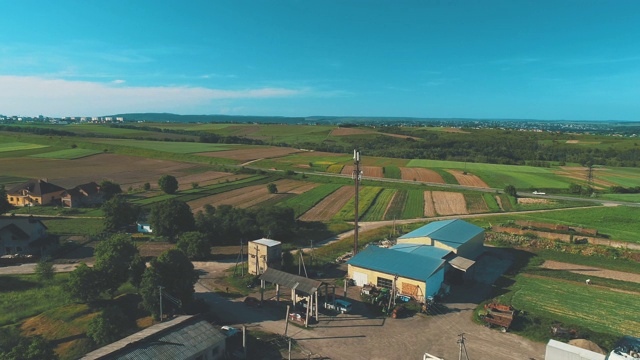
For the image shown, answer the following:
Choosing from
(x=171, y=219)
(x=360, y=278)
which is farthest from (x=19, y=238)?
(x=360, y=278)

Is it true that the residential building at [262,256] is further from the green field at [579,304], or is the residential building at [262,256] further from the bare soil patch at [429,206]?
the bare soil patch at [429,206]

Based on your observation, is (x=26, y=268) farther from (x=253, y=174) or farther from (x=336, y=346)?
(x=253, y=174)

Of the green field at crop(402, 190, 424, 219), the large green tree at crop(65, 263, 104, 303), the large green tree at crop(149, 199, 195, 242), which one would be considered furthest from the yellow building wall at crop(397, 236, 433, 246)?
the large green tree at crop(65, 263, 104, 303)

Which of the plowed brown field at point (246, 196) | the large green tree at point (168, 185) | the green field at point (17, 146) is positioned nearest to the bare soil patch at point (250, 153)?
the plowed brown field at point (246, 196)

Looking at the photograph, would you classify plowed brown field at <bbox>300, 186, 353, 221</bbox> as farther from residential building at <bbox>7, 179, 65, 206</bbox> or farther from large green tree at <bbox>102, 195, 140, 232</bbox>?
residential building at <bbox>7, 179, 65, 206</bbox>

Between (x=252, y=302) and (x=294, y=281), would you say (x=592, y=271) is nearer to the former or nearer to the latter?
(x=294, y=281)

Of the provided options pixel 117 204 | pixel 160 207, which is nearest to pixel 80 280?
pixel 160 207
